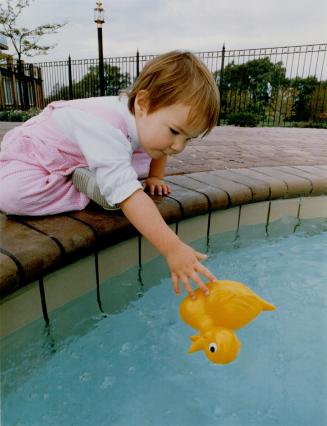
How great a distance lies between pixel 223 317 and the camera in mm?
911

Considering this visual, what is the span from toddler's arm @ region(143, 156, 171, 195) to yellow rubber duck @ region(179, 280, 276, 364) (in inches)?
32.5

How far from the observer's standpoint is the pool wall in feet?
3.49

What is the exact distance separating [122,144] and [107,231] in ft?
1.03

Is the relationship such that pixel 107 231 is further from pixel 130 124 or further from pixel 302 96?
pixel 302 96

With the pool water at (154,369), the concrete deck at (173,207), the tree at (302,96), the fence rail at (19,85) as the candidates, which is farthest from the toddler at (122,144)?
the tree at (302,96)

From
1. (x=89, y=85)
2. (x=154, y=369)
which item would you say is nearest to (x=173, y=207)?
(x=154, y=369)

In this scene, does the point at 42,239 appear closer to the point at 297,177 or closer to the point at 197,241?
the point at 197,241

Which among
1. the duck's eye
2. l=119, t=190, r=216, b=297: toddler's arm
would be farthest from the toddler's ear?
the duck's eye

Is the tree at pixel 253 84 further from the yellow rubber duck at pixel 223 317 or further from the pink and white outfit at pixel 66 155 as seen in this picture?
the yellow rubber duck at pixel 223 317

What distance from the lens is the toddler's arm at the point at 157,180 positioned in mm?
1715

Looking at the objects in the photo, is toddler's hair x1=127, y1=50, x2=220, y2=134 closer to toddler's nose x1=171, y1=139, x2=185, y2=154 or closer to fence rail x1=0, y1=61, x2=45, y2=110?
toddler's nose x1=171, y1=139, x2=185, y2=154

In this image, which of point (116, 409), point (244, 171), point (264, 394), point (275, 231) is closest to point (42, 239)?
point (116, 409)

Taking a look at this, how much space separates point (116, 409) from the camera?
3.20ft

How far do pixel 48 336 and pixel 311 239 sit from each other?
1.51 meters
